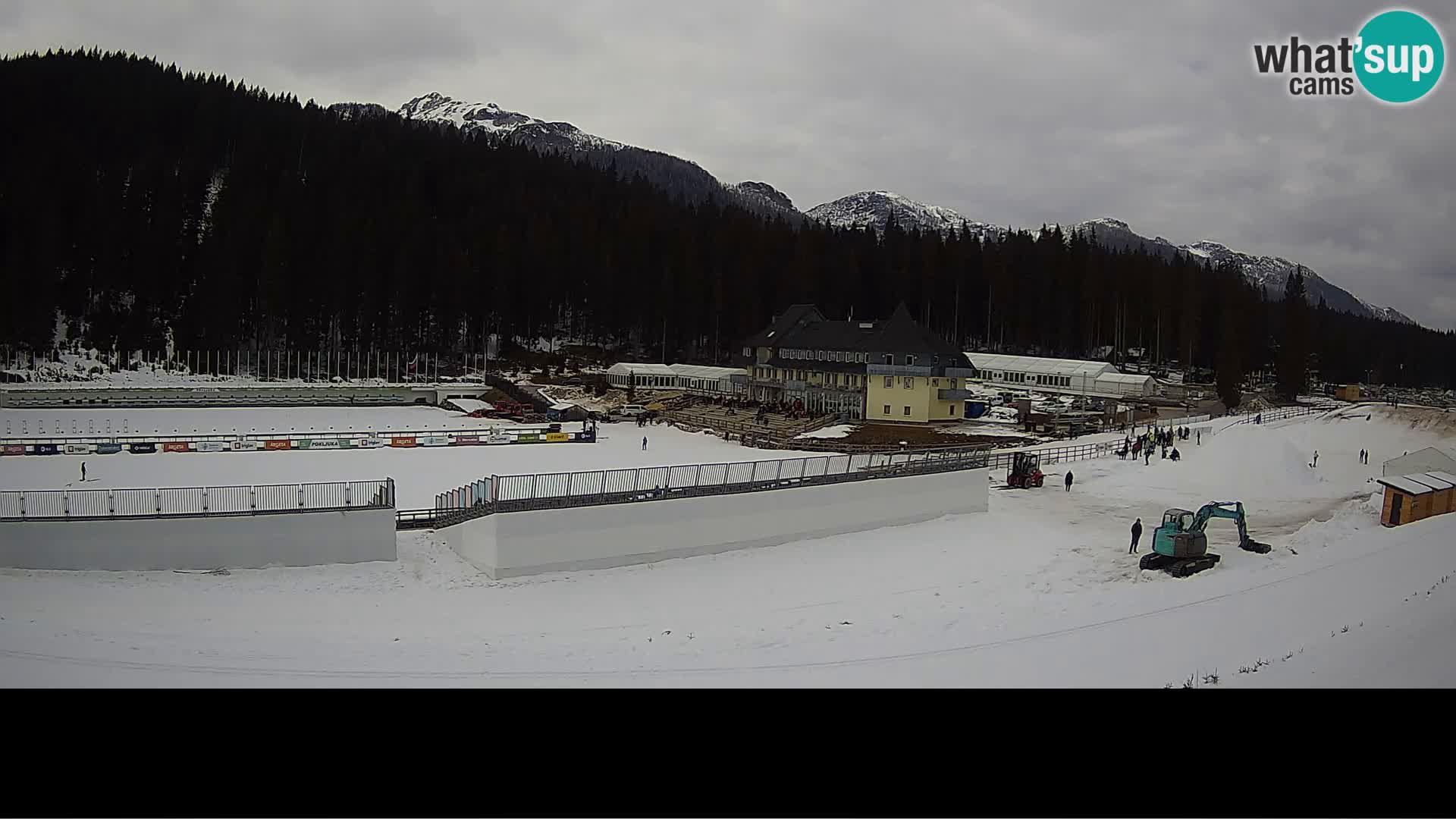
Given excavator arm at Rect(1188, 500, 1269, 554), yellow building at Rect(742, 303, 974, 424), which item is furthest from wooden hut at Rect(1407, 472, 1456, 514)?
yellow building at Rect(742, 303, 974, 424)

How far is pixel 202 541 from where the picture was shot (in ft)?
52.1

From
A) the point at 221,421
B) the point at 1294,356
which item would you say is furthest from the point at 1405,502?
the point at 221,421

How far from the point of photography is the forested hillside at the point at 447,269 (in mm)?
62562

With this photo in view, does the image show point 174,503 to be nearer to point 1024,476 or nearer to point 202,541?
point 202,541

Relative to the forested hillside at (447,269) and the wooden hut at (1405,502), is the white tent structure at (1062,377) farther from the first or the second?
the wooden hut at (1405,502)

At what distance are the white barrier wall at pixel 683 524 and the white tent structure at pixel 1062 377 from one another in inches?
1330

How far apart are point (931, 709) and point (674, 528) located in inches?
576

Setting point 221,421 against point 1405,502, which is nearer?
point 1405,502

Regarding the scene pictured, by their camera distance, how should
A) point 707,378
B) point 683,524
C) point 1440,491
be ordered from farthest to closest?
point 707,378, point 1440,491, point 683,524

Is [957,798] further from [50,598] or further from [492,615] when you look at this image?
[50,598]

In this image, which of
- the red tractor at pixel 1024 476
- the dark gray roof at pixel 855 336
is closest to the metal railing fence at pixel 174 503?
the red tractor at pixel 1024 476

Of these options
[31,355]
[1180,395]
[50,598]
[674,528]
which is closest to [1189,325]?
[1180,395]

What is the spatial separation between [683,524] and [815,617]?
4746mm

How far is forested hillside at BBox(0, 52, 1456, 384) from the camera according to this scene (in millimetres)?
62562
